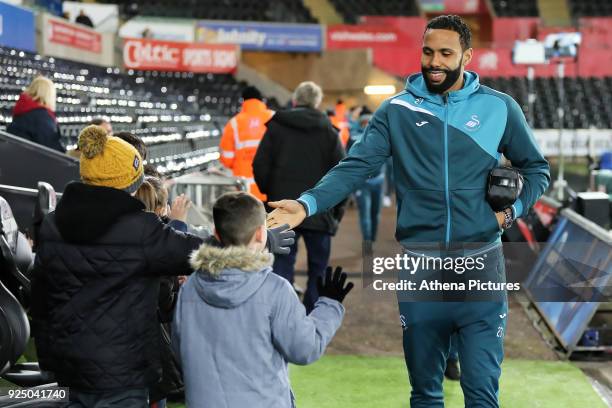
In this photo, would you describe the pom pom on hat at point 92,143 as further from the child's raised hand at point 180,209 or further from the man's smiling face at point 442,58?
the man's smiling face at point 442,58

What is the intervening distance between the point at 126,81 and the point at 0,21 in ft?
15.9

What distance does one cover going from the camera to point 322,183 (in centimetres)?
336

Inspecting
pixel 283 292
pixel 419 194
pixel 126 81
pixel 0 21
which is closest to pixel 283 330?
pixel 283 292

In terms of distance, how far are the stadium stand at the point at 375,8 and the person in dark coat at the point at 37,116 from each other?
2501 cm

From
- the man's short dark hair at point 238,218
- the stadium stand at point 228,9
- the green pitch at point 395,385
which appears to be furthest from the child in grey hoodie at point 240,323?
the stadium stand at point 228,9

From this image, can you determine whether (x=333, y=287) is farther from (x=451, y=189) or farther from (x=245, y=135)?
(x=245, y=135)

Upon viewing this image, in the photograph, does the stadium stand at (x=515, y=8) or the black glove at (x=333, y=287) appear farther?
the stadium stand at (x=515, y=8)

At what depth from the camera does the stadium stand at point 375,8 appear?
32.2 metres

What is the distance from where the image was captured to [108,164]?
302 centimetres

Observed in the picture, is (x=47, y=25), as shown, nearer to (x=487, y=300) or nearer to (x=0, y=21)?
(x=0, y=21)

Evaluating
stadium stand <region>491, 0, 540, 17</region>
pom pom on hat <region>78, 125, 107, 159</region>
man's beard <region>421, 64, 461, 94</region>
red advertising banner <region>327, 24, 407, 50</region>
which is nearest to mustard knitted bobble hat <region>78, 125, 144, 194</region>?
pom pom on hat <region>78, 125, 107, 159</region>

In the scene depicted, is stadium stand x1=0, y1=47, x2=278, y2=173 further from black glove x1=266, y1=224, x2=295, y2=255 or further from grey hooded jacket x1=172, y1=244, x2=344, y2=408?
grey hooded jacket x1=172, y1=244, x2=344, y2=408

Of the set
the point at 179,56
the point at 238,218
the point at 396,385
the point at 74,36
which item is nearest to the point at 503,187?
the point at 238,218

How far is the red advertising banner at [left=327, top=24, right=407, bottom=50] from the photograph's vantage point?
28875mm
